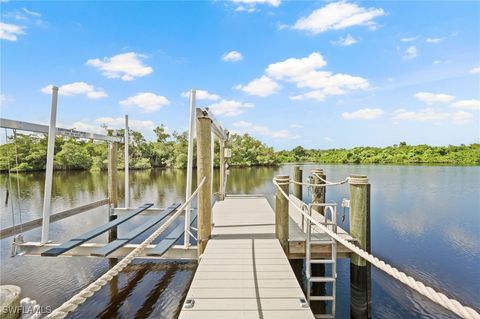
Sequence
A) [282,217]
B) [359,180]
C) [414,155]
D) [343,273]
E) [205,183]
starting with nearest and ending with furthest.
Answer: [359,180], [282,217], [205,183], [343,273], [414,155]

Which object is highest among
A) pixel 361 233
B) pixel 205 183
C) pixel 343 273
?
pixel 205 183

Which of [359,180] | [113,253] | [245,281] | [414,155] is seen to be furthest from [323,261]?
[414,155]

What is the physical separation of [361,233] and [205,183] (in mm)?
2601

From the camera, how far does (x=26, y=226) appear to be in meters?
5.00

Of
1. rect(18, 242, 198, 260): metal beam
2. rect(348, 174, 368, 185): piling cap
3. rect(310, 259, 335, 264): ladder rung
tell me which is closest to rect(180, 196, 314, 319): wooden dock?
rect(18, 242, 198, 260): metal beam

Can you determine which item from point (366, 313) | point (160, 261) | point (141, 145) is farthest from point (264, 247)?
point (141, 145)

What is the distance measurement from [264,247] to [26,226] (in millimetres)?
4419

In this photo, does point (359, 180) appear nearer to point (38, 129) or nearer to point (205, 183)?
point (205, 183)

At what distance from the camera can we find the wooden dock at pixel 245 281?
251cm

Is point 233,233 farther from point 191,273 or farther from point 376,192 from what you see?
point 376,192

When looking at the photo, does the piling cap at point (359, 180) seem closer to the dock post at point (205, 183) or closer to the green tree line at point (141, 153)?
the dock post at point (205, 183)

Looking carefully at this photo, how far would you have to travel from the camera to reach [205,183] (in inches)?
177

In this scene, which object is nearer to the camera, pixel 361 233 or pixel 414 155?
pixel 361 233

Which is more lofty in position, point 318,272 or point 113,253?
point 113,253
